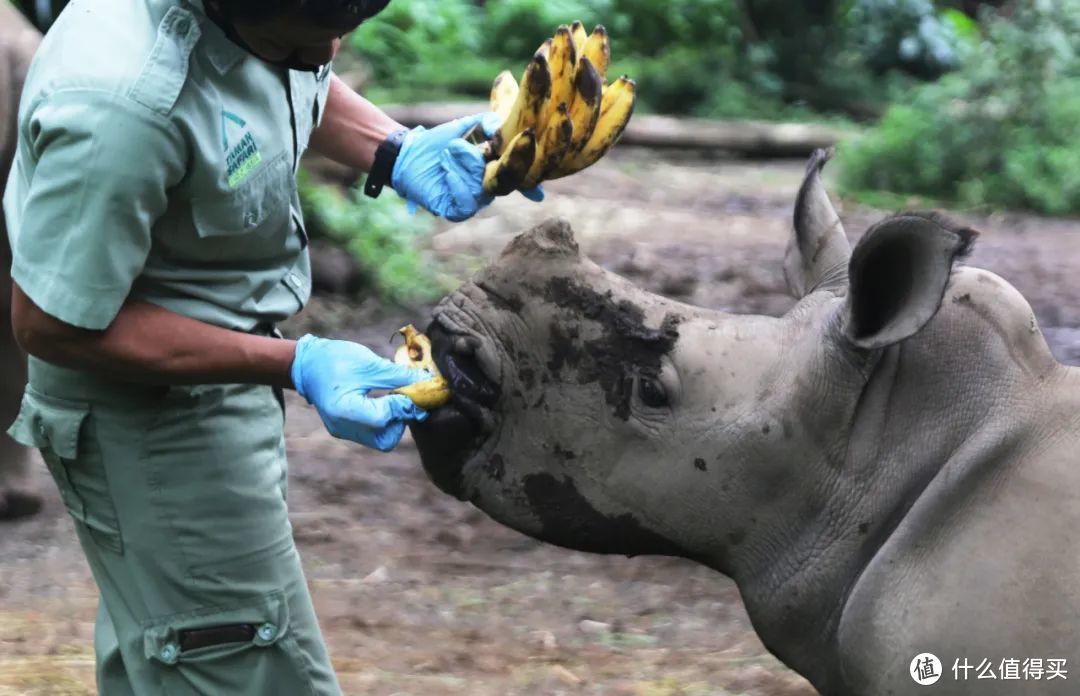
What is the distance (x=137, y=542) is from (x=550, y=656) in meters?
2.12

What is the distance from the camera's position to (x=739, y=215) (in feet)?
43.1

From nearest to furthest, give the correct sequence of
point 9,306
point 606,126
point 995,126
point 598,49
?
1. point 606,126
2. point 598,49
3. point 9,306
4. point 995,126

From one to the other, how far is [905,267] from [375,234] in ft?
23.3

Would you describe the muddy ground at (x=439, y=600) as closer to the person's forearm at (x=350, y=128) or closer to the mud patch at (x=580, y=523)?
the mud patch at (x=580, y=523)

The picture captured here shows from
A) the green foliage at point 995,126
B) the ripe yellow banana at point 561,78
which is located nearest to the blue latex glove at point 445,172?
the ripe yellow banana at point 561,78

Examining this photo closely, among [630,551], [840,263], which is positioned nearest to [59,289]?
[630,551]

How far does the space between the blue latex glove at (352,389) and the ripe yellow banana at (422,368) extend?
20mm

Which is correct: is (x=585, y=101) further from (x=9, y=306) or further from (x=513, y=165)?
(x=9, y=306)

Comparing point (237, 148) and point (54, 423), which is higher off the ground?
point (237, 148)

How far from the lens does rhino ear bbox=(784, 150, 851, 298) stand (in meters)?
3.68

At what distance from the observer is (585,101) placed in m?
3.53

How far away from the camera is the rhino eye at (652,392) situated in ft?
11.2

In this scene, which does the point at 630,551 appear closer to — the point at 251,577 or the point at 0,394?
the point at 251,577

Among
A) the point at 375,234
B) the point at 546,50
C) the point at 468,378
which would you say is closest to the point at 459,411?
the point at 468,378
